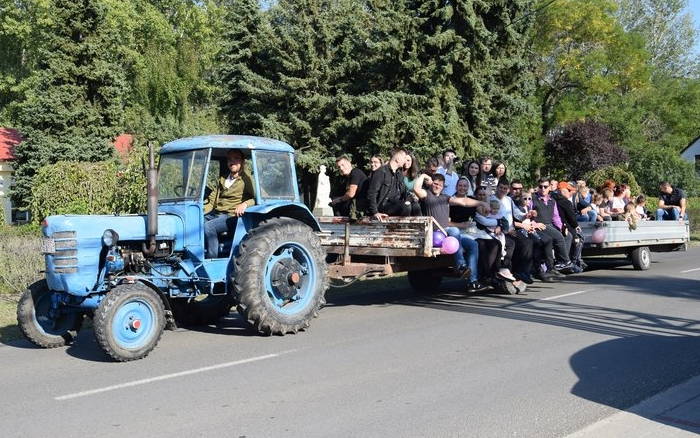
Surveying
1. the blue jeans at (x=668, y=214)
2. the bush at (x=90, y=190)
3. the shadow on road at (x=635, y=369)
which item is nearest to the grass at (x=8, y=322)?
the shadow on road at (x=635, y=369)

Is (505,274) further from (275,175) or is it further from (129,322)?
(129,322)

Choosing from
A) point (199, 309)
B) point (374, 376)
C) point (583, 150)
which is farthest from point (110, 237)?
point (583, 150)

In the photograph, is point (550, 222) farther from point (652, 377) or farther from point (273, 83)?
point (273, 83)

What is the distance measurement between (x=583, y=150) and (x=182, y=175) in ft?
119

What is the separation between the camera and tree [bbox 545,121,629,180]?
4066 cm

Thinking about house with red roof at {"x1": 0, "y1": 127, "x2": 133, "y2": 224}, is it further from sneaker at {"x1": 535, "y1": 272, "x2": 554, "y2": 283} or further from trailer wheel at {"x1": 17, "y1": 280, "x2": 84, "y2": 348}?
trailer wheel at {"x1": 17, "y1": 280, "x2": 84, "y2": 348}

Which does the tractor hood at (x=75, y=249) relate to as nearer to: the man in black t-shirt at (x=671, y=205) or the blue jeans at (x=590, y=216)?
the blue jeans at (x=590, y=216)

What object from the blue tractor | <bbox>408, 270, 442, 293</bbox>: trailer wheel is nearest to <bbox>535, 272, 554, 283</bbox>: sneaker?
<bbox>408, 270, 442, 293</bbox>: trailer wheel

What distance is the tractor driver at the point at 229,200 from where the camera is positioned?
906cm

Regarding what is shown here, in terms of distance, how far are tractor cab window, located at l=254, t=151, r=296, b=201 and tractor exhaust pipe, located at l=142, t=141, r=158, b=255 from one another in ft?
5.22

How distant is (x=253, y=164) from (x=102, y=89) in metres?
28.3

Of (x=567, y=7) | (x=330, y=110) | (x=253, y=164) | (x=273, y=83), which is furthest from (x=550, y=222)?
(x=567, y=7)

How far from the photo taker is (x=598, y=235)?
15.0 metres

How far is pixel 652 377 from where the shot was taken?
704cm
